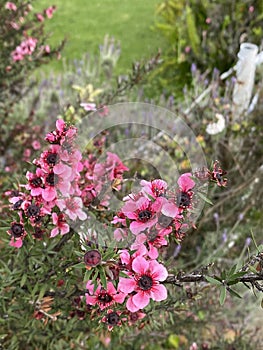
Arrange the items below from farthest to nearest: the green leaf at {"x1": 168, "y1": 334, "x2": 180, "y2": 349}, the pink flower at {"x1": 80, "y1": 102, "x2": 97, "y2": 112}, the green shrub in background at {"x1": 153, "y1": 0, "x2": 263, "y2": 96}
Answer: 1. the green shrub in background at {"x1": 153, "y1": 0, "x2": 263, "y2": 96}
2. the green leaf at {"x1": 168, "y1": 334, "x2": 180, "y2": 349}
3. the pink flower at {"x1": 80, "y1": 102, "x2": 97, "y2": 112}

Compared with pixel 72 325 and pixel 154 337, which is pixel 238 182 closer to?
pixel 154 337

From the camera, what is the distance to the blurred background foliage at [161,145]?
56.7 inches

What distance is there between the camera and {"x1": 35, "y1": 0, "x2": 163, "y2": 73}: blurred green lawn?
5.92 m

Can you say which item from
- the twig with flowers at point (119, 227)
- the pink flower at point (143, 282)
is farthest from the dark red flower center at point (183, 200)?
the pink flower at point (143, 282)

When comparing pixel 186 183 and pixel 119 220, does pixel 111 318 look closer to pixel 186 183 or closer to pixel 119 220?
pixel 119 220

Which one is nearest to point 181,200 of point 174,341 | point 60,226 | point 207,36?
point 60,226

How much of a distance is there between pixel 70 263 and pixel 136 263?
0.34 meters

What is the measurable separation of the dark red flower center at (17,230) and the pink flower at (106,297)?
20 cm

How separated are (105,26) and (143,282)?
5837 mm

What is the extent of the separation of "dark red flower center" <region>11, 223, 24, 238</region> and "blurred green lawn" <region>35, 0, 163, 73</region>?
4.45 metres

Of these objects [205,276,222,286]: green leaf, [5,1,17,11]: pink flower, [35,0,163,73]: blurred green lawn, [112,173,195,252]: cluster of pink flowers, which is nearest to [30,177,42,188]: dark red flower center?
[112,173,195,252]: cluster of pink flowers

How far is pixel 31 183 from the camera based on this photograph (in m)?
1.18

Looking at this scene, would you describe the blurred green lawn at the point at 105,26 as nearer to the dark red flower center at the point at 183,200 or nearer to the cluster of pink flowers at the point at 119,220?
the cluster of pink flowers at the point at 119,220

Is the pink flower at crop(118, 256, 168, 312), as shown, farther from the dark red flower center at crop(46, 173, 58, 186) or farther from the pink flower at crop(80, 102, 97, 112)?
the pink flower at crop(80, 102, 97, 112)
